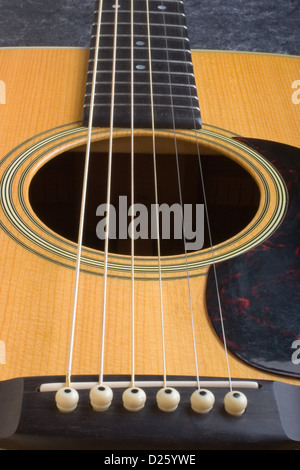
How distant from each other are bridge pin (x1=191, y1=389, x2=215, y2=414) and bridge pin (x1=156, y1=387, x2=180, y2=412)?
1 cm

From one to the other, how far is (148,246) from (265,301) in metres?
0.29

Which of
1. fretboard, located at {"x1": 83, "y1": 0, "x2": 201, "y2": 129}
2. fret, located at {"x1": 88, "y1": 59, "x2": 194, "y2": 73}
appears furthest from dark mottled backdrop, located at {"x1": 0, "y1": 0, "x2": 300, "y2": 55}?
fret, located at {"x1": 88, "y1": 59, "x2": 194, "y2": 73}

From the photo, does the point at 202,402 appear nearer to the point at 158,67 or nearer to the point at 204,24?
the point at 158,67

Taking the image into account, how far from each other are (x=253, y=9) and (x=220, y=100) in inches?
34.7

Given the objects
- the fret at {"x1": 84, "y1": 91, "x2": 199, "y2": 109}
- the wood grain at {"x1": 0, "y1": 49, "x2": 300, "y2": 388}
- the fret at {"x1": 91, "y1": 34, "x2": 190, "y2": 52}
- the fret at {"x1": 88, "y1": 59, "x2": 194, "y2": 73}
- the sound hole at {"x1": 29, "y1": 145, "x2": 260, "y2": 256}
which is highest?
the fret at {"x1": 91, "y1": 34, "x2": 190, "y2": 52}

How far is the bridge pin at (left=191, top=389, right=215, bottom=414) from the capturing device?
49 cm

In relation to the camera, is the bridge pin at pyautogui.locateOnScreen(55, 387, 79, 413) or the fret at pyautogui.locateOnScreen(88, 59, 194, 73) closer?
the bridge pin at pyautogui.locateOnScreen(55, 387, 79, 413)

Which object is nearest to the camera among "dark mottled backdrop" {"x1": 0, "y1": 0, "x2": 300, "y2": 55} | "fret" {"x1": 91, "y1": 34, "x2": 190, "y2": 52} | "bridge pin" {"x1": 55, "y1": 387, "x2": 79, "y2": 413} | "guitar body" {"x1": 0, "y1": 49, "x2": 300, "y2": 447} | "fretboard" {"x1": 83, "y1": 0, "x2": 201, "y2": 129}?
"bridge pin" {"x1": 55, "y1": 387, "x2": 79, "y2": 413}

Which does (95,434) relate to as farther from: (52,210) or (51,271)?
(52,210)

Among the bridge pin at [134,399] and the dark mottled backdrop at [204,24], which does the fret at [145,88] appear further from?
the dark mottled backdrop at [204,24]

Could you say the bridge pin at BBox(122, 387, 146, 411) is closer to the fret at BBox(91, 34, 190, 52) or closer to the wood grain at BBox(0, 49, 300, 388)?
the wood grain at BBox(0, 49, 300, 388)

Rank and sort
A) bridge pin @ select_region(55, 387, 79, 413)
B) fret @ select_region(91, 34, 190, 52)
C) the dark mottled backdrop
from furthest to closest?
the dark mottled backdrop < fret @ select_region(91, 34, 190, 52) < bridge pin @ select_region(55, 387, 79, 413)

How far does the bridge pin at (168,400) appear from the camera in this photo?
0.49 m
